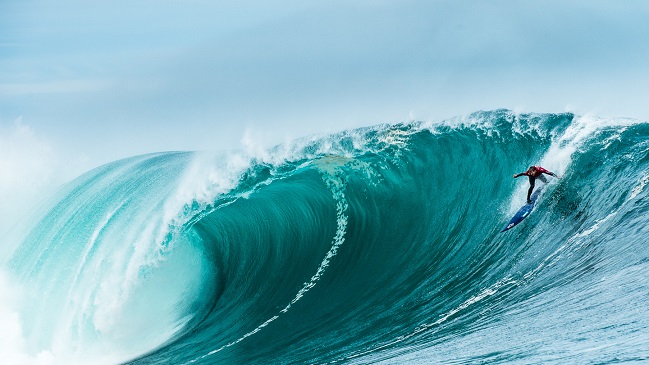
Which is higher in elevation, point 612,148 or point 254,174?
point 254,174

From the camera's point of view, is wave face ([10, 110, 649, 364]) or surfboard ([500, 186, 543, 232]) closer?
wave face ([10, 110, 649, 364])

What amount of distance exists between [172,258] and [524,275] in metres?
5.60

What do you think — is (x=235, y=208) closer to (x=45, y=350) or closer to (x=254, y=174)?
(x=254, y=174)

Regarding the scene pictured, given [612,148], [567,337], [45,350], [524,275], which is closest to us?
[567,337]

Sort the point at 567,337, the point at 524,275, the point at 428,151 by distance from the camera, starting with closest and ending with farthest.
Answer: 1. the point at 567,337
2. the point at 524,275
3. the point at 428,151

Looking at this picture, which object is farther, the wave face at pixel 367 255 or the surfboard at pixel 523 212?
the surfboard at pixel 523 212

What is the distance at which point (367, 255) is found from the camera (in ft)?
31.3

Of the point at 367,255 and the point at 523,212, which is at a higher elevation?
the point at 367,255

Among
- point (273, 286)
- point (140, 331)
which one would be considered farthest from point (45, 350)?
point (273, 286)

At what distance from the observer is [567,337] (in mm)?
5430

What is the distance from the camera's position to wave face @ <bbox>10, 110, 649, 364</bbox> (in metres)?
6.61

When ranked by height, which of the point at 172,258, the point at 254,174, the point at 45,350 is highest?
the point at 254,174

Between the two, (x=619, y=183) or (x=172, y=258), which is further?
(x=172, y=258)

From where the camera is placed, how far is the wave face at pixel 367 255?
260 inches
